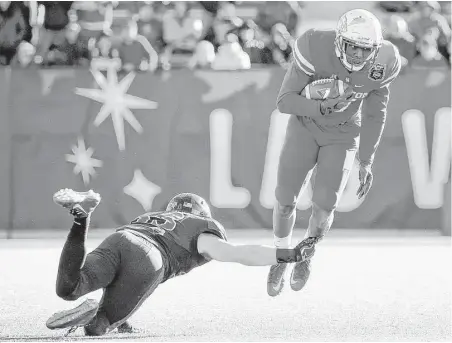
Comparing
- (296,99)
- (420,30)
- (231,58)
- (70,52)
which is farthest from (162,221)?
(420,30)

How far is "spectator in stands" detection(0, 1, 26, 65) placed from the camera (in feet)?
35.1

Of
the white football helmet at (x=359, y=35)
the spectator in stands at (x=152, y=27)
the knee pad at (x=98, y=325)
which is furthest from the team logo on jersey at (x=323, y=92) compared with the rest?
the spectator in stands at (x=152, y=27)

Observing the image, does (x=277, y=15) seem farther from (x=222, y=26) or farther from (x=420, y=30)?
(x=420, y=30)

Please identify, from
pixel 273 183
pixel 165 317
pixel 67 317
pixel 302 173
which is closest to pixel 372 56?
pixel 302 173

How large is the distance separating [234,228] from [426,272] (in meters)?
2.83

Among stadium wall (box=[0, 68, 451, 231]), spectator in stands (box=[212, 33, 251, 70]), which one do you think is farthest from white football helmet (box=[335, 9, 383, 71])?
spectator in stands (box=[212, 33, 251, 70])

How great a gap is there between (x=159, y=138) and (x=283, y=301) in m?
3.81

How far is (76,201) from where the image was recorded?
5109mm

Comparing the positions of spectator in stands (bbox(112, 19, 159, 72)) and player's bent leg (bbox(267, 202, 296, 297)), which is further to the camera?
spectator in stands (bbox(112, 19, 159, 72))

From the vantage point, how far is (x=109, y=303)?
5434 millimetres

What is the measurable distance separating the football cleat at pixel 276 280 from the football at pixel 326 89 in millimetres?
1166

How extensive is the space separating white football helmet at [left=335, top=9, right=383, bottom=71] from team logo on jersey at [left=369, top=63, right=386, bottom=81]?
0.13 m

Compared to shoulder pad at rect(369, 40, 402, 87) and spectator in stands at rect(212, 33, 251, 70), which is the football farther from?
spectator in stands at rect(212, 33, 251, 70)

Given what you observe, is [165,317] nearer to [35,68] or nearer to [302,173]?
[302,173]
